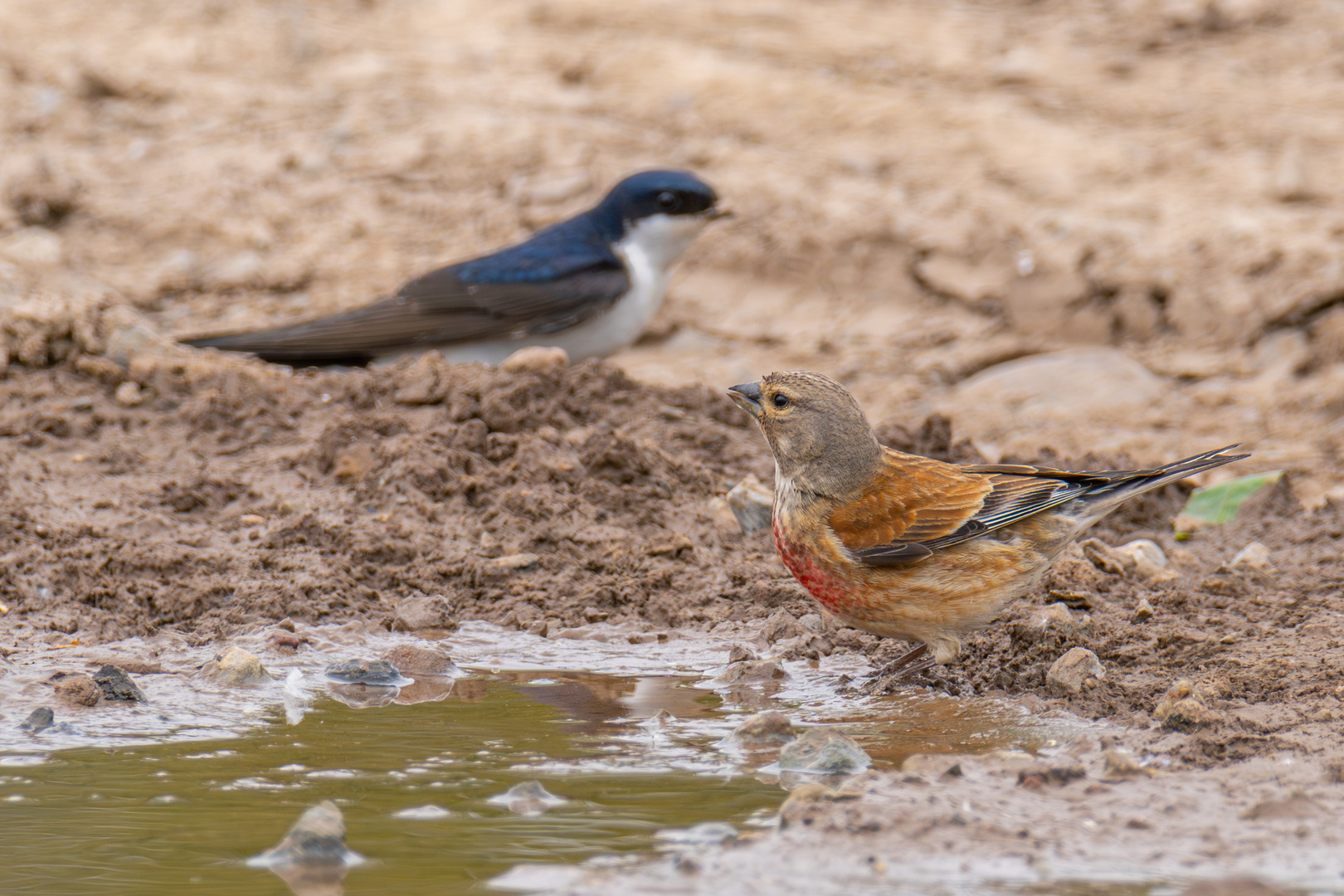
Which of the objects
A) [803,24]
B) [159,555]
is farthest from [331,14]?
[159,555]

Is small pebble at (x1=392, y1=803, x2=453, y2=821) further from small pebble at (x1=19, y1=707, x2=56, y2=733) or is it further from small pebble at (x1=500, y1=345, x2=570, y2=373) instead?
small pebble at (x1=500, y1=345, x2=570, y2=373)

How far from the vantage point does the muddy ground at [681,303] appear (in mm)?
5016

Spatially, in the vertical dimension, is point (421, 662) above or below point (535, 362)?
below

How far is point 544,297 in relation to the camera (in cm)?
768

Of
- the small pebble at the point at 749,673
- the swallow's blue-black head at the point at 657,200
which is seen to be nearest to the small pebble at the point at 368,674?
the small pebble at the point at 749,673

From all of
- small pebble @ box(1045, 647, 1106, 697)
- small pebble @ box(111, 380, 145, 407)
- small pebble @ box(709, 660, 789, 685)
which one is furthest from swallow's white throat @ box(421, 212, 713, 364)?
small pebble @ box(1045, 647, 1106, 697)

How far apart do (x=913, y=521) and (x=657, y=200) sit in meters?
4.14

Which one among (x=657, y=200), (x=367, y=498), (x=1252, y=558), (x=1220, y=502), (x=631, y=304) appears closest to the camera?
(x=1252, y=558)

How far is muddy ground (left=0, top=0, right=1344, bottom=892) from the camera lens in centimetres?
502

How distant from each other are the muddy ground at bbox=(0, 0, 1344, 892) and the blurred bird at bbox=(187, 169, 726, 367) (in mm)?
413

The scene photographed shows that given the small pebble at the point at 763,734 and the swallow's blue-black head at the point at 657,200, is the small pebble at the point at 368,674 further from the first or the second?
the swallow's blue-black head at the point at 657,200

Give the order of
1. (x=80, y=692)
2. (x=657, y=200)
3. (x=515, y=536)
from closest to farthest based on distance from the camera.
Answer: (x=80, y=692) → (x=515, y=536) → (x=657, y=200)

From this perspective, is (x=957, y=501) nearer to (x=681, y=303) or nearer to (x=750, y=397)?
(x=750, y=397)

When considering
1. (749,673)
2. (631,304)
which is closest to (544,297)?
(631,304)
